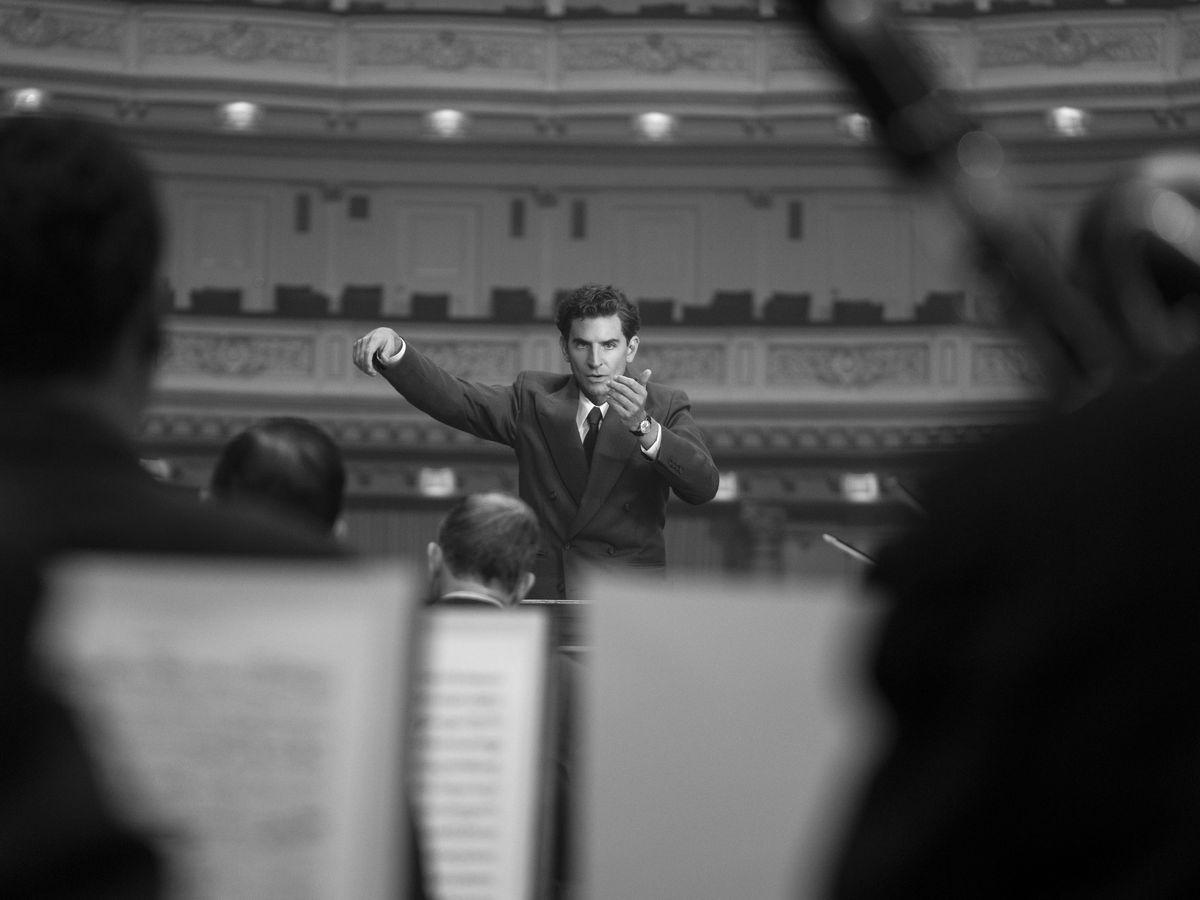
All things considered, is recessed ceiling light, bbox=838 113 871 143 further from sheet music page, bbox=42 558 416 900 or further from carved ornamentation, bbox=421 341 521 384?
sheet music page, bbox=42 558 416 900

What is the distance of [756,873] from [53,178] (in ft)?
3.01

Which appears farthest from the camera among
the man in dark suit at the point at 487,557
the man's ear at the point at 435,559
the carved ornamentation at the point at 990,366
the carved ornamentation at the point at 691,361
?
the carved ornamentation at the point at 691,361

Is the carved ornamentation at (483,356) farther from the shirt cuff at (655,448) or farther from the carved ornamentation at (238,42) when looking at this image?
the shirt cuff at (655,448)

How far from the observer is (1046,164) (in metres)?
19.6

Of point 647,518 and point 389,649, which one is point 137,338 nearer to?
point 389,649

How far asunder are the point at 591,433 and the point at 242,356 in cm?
1438

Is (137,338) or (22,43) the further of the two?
(22,43)

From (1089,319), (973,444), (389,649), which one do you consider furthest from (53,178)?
(1089,319)

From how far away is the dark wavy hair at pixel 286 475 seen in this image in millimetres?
2010

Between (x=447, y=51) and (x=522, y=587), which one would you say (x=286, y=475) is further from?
(x=447, y=51)

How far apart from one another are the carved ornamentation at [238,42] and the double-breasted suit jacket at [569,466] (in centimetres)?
1483

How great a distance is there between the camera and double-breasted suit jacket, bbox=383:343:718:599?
16.3ft

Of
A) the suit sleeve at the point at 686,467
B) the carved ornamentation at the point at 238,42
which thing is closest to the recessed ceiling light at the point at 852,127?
the carved ornamentation at the point at 238,42

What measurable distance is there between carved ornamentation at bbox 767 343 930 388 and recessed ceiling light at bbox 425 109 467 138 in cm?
437
